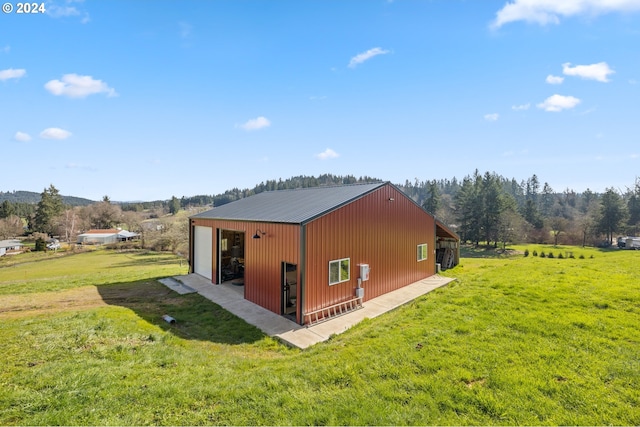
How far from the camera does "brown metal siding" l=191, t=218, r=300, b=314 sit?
365 inches

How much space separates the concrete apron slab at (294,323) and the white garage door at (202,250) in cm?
79

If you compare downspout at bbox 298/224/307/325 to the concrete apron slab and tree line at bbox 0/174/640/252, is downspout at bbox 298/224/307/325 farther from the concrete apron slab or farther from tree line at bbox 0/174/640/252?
tree line at bbox 0/174/640/252

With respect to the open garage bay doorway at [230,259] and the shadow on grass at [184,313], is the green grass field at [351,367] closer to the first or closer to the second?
the shadow on grass at [184,313]

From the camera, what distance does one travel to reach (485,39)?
1104 centimetres

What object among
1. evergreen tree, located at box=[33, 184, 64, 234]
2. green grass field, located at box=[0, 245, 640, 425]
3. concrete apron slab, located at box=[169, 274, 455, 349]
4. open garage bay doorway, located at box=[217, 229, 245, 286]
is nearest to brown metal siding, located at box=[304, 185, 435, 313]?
concrete apron slab, located at box=[169, 274, 455, 349]

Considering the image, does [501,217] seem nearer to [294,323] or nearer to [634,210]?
[634,210]

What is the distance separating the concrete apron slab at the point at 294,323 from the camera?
26.5 ft

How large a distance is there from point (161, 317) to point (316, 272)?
518 centimetres

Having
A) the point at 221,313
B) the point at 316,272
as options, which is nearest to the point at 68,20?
the point at 221,313

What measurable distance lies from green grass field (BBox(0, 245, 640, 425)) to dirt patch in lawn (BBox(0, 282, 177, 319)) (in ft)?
0.85

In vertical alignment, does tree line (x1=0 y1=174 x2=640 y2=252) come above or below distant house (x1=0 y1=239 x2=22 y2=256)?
above

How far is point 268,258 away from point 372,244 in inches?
162

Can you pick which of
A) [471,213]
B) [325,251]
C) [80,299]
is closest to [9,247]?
[80,299]

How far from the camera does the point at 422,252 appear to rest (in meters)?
14.8
